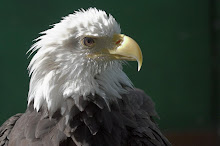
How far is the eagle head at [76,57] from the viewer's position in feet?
7.78

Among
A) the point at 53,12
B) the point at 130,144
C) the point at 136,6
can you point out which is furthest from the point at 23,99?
the point at 130,144

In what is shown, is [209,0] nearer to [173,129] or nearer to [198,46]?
[198,46]

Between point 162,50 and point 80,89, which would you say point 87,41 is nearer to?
point 80,89

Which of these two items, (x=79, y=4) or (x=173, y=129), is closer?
(x=79, y=4)

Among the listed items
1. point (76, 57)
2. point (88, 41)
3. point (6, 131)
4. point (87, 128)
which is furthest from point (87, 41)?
point (6, 131)

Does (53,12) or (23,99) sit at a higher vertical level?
(53,12)

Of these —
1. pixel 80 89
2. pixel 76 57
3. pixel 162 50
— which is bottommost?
pixel 162 50

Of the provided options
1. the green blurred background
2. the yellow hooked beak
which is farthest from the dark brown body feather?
the green blurred background

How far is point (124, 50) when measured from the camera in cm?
231

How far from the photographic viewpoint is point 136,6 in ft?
17.4

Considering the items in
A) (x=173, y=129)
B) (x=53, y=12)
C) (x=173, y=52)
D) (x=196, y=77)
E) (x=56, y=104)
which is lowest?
(x=173, y=129)

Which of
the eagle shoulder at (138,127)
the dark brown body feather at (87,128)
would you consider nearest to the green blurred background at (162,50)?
the eagle shoulder at (138,127)

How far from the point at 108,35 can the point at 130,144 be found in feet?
2.42

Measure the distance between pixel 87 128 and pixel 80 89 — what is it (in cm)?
26
